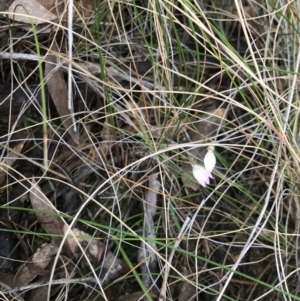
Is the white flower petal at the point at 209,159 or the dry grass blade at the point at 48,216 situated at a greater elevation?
the white flower petal at the point at 209,159

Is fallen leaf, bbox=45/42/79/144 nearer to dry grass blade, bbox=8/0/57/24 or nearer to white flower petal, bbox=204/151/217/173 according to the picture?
dry grass blade, bbox=8/0/57/24

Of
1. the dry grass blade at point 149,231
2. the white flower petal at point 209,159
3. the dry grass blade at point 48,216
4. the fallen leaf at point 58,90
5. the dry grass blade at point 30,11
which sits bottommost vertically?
the dry grass blade at point 149,231

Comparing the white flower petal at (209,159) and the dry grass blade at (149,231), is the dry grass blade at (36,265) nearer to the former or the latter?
the dry grass blade at (149,231)

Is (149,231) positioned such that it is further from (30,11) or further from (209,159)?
(30,11)

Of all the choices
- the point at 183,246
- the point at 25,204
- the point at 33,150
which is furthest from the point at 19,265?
the point at 183,246

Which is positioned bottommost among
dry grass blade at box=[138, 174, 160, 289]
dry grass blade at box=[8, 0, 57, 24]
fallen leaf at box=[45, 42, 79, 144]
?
dry grass blade at box=[138, 174, 160, 289]

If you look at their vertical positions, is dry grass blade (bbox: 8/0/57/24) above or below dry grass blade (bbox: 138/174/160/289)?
above

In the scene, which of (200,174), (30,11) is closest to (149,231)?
(200,174)

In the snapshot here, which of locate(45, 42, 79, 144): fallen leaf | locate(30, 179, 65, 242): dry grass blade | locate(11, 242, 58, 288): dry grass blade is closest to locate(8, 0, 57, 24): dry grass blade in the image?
locate(45, 42, 79, 144): fallen leaf

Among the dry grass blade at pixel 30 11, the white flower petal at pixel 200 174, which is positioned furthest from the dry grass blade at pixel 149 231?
the dry grass blade at pixel 30 11
